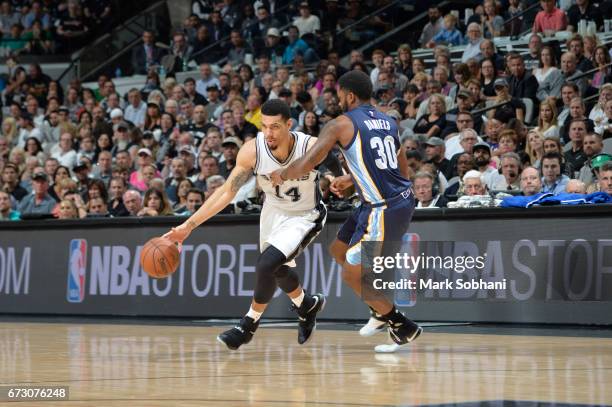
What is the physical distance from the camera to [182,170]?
56.4 ft

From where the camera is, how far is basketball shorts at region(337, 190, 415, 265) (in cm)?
935

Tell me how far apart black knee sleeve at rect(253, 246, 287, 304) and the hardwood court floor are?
0.48 metres

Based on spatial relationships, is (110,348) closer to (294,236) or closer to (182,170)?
(294,236)

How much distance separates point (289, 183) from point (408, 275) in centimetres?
278

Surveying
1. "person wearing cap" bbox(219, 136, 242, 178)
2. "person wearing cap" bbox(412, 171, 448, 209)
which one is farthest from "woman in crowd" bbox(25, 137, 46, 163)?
"person wearing cap" bbox(412, 171, 448, 209)

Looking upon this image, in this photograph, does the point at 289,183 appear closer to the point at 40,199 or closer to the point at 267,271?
the point at 267,271

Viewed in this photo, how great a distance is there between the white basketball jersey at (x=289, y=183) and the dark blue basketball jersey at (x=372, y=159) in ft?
1.78

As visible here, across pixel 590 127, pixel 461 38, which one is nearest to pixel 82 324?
pixel 590 127

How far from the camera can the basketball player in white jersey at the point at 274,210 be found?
9.59 meters

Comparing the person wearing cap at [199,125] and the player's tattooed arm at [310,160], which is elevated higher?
the person wearing cap at [199,125]

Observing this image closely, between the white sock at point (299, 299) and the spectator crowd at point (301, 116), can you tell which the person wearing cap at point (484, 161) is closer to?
the spectator crowd at point (301, 116)

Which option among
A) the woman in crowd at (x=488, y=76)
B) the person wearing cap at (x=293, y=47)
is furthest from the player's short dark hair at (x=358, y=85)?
the person wearing cap at (x=293, y=47)

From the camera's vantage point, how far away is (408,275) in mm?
12219

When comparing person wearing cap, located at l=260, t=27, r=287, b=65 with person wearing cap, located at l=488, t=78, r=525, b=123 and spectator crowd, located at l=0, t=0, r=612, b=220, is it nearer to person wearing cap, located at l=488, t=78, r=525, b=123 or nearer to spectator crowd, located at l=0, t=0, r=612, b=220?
spectator crowd, located at l=0, t=0, r=612, b=220
